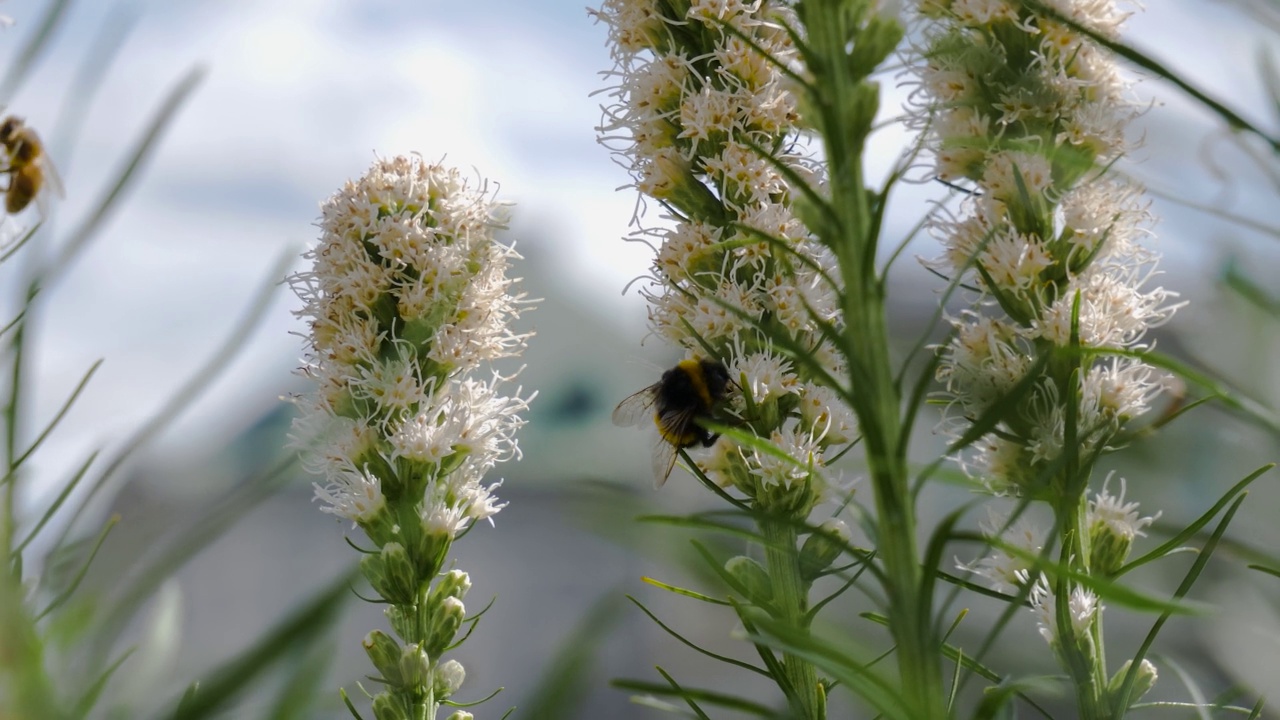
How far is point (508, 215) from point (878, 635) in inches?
27.4

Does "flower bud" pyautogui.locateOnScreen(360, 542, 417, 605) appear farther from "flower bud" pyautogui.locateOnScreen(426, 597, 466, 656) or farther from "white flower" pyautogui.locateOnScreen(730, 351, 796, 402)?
"white flower" pyautogui.locateOnScreen(730, 351, 796, 402)

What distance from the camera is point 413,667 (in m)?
1.16

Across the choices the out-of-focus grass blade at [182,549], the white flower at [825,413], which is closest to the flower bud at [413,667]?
the white flower at [825,413]

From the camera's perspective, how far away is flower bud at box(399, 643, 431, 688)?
1159 mm

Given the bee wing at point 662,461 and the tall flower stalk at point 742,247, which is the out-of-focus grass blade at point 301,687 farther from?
the bee wing at point 662,461

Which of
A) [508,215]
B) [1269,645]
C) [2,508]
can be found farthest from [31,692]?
[508,215]

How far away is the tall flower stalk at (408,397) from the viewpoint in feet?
4.00

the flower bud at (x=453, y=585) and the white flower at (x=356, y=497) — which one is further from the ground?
the white flower at (x=356, y=497)

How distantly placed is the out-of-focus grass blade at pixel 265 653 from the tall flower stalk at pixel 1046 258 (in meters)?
0.71

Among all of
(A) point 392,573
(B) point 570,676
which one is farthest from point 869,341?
(A) point 392,573

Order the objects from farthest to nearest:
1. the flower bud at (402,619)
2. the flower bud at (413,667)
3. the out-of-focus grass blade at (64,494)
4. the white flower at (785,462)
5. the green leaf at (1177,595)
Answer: the flower bud at (402,619) < the flower bud at (413,667) < the white flower at (785,462) < the green leaf at (1177,595) < the out-of-focus grass blade at (64,494)

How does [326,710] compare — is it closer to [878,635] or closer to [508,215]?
[878,635]

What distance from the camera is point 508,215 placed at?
1409 mm

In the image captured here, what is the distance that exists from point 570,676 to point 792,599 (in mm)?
760
